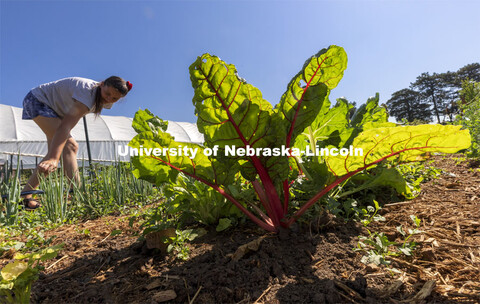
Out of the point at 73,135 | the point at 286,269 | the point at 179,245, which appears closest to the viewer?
the point at 286,269

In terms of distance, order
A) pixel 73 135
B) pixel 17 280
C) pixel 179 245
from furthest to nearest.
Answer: pixel 73 135 → pixel 179 245 → pixel 17 280

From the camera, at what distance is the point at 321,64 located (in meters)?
1.01

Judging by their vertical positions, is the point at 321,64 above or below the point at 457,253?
above

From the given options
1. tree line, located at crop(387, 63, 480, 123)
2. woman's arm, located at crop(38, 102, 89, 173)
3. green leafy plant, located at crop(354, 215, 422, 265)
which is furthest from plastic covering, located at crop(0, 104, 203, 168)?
tree line, located at crop(387, 63, 480, 123)

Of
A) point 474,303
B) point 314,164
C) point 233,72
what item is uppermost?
point 233,72

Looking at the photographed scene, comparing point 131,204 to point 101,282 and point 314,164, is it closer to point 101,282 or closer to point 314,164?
point 101,282

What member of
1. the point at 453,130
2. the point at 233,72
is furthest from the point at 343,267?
the point at 233,72

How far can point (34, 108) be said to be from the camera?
3.08 meters

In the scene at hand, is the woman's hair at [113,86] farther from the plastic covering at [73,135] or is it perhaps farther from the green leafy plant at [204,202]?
the plastic covering at [73,135]

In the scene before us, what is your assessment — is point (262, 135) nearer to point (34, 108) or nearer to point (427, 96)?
point (34, 108)

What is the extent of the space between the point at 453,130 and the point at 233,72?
83cm

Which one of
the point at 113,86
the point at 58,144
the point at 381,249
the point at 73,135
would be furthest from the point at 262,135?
the point at 73,135

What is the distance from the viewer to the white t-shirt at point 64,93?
3.11 metres

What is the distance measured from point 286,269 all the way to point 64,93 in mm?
3242
